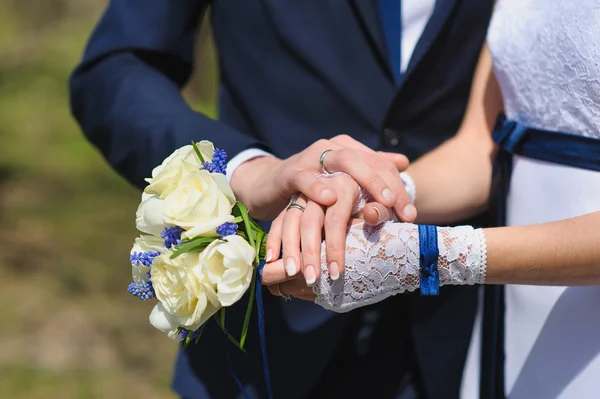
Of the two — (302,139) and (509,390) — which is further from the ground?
(302,139)

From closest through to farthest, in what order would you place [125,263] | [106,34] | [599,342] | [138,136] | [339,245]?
[339,245]
[599,342]
[138,136]
[106,34]
[125,263]

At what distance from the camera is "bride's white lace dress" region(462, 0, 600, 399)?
146 centimetres

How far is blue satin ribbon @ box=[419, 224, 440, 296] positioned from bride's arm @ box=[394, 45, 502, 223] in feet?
1.28

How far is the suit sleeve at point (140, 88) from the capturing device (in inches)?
67.7

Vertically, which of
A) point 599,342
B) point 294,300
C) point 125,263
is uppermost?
point 599,342

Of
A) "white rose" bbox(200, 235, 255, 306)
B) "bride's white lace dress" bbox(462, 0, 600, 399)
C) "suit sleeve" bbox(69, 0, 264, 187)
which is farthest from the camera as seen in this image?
"suit sleeve" bbox(69, 0, 264, 187)

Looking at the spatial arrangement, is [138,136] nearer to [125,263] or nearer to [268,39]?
[268,39]

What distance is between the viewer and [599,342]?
4.78 feet

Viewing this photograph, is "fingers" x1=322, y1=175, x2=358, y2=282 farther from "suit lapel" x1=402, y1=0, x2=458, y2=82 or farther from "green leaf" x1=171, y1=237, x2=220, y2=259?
"suit lapel" x1=402, y1=0, x2=458, y2=82

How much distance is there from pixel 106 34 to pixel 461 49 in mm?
894

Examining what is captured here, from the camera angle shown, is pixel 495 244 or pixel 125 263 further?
pixel 125 263

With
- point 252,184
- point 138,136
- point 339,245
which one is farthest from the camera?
point 138,136

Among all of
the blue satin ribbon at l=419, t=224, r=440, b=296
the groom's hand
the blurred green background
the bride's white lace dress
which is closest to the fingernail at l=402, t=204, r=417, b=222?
the groom's hand

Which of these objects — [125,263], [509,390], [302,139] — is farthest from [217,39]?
[125,263]
